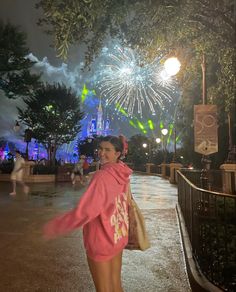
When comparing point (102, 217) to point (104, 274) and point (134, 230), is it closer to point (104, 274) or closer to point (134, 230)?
point (104, 274)

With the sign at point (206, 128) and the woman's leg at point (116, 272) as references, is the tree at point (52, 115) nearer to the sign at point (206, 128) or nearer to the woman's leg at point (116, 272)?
the sign at point (206, 128)

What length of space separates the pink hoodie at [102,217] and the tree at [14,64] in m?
27.0

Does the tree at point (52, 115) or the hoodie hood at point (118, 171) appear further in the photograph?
the tree at point (52, 115)

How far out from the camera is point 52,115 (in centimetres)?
4072

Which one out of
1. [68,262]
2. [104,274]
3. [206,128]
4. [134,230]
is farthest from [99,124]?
[104,274]

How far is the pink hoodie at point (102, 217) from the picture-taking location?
108 inches

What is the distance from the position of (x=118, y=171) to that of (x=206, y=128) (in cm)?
650

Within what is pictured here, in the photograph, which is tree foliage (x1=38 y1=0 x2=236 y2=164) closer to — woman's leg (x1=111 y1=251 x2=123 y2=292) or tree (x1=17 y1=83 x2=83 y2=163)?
woman's leg (x1=111 y1=251 x2=123 y2=292)

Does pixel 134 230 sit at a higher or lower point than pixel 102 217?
lower

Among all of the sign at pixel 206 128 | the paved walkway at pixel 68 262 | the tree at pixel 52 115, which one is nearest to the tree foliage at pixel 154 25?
the sign at pixel 206 128

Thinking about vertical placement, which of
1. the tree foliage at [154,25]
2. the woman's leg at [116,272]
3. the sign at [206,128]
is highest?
the tree foliage at [154,25]

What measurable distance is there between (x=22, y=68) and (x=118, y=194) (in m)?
27.6

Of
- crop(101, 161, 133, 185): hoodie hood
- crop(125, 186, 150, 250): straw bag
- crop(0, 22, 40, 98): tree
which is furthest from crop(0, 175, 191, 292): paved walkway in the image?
crop(0, 22, 40, 98): tree

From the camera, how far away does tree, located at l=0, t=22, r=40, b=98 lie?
1101 inches
